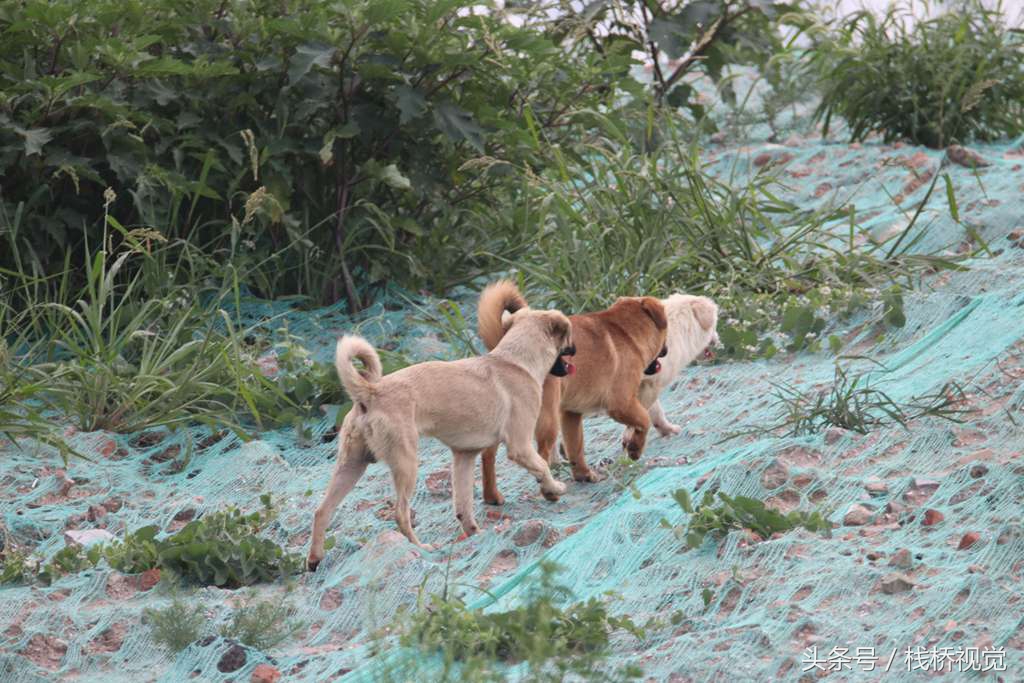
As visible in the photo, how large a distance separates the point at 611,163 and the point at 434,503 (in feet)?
9.25

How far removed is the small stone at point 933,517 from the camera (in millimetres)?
4316

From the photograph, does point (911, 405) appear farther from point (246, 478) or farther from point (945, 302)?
point (246, 478)

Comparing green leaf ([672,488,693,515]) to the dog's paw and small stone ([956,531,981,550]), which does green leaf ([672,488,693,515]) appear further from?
the dog's paw

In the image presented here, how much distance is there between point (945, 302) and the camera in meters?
6.73

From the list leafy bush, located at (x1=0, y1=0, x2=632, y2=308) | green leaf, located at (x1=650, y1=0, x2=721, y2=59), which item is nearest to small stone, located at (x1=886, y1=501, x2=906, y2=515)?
leafy bush, located at (x1=0, y1=0, x2=632, y2=308)

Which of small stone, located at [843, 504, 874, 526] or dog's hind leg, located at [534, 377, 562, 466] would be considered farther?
dog's hind leg, located at [534, 377, 562, 466]

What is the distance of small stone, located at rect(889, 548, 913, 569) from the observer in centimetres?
401

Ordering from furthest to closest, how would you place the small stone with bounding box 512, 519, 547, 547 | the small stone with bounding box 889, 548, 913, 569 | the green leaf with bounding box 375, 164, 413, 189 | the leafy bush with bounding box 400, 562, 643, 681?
the green leaf with bounding box 375, 164, 413, 189 → the small stone with bounding box 512, 519, 547, 547 → the small stone with bounding box 889, 548, 913, 569 → the leafy bush with bounding box 400, 562, 643, 681

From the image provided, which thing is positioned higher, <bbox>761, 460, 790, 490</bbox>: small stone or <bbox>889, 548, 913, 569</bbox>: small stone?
<bbox>889, 548, 913, 569</bbox>: small stone

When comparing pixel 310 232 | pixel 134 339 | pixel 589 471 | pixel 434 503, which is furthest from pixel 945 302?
pixel 134 339

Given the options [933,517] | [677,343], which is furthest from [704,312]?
[933,517]

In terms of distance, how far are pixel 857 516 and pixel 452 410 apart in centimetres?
135

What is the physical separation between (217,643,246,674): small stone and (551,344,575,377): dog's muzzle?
1.57m

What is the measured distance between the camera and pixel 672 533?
4.49 m
